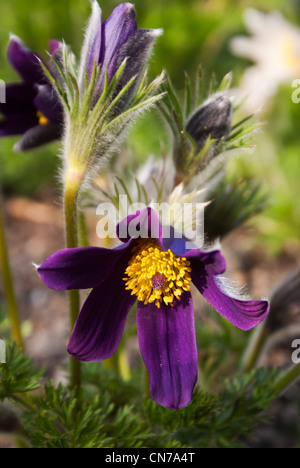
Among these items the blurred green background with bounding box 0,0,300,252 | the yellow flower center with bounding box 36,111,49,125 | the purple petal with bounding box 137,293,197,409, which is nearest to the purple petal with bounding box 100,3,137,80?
the yellow flower center with bounding box 36,111,49,125

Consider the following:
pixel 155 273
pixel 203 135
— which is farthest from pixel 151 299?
pixel 203 135

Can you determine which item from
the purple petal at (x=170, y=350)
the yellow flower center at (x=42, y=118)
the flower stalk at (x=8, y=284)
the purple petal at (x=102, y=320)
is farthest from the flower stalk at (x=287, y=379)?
the yellow flower center at (x=42, y=118)

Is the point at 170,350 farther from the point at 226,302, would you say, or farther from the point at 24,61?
the point at 24,61

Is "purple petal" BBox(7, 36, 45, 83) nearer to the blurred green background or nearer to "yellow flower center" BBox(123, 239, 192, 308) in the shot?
"yellow flower center" BBox(123, 239, 192, 308)

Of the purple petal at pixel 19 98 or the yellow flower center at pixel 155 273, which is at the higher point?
the purple petal at pixel 19 98

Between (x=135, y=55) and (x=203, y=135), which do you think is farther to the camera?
(x=203, y=135)

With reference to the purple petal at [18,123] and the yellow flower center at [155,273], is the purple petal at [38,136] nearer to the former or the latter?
the purple petal at [18,123]
